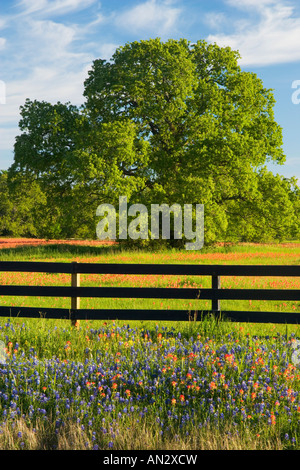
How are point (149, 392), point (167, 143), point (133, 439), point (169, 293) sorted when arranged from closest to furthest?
point (133, 439) → point (149, 392) → point (169, 293) → point (167, 143)

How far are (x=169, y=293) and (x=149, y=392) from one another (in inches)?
118

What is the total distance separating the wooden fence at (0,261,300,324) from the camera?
8.14 meters

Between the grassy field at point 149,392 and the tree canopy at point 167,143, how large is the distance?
2249 cm

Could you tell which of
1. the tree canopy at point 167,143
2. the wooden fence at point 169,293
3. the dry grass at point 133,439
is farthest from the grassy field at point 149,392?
the tree canopy at point 167,143

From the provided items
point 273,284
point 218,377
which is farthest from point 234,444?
point 273,284

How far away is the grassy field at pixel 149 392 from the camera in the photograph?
4570 mm

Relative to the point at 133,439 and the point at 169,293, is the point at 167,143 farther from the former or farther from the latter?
the point at 133,439

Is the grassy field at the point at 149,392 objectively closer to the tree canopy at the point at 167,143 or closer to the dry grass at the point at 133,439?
the dry grass at the point at 133,439

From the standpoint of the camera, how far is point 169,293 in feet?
27.2

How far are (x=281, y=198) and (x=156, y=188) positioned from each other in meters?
9.27

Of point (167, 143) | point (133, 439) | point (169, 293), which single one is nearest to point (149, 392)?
point (133, 439)

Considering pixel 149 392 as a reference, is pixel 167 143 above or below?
above

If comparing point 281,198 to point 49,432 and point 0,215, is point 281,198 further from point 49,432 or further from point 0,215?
point 0,215

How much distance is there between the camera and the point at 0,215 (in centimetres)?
6488
